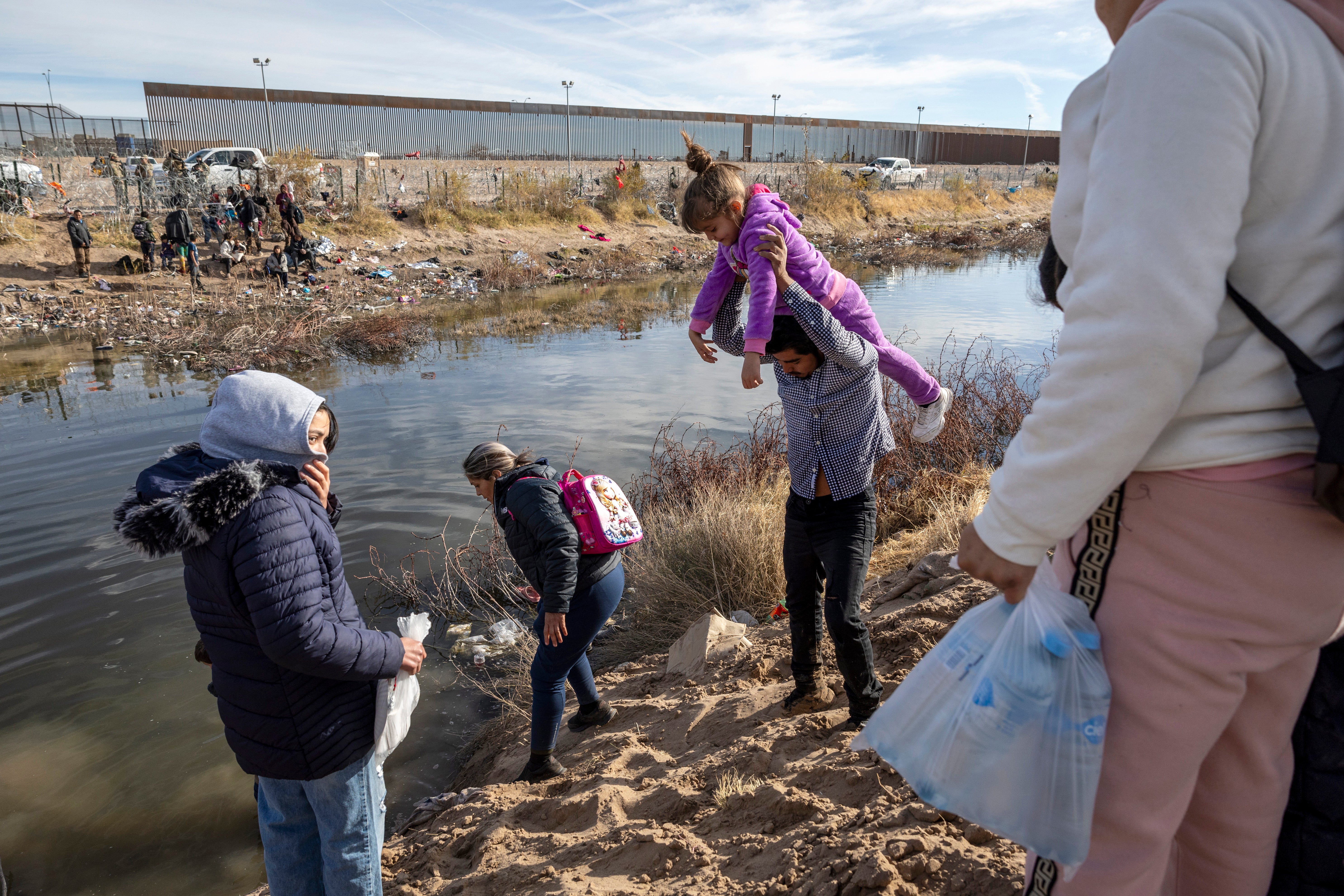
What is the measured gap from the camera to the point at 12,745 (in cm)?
460

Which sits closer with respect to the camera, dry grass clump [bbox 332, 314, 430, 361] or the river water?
the river water

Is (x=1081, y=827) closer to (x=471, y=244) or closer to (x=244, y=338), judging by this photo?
(x=244, y=338)

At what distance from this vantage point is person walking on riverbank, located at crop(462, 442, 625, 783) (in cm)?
328

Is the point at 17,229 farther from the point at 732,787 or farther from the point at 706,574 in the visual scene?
the point at 732,787

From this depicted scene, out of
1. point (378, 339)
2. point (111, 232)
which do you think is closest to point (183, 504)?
point (378, 339)

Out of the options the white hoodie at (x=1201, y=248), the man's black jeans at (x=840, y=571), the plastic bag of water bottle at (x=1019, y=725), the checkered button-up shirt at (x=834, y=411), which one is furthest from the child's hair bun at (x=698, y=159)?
the plastic bag of water bottle at (x=1019, y=725)

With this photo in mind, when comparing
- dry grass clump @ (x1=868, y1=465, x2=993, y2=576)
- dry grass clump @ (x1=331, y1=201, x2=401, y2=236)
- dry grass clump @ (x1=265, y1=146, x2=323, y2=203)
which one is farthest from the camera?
dry grass clump @ (x1=265, y1=146, x2=323, y2=203)

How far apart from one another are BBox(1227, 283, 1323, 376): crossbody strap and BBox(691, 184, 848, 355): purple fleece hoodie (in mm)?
2031

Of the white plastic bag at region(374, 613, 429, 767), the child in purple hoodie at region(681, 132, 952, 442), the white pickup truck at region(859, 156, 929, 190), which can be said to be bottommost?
the white plastic bag at region(374, 613, 429, 767)

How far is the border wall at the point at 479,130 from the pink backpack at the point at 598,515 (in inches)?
1530

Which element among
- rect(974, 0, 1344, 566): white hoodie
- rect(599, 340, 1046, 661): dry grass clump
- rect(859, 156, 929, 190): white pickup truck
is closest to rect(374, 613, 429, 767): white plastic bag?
rect(974, 0, 1344, 566): white hoodie

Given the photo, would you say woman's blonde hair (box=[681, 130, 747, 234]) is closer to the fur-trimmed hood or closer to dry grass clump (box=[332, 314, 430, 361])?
the fur-trimmed hood

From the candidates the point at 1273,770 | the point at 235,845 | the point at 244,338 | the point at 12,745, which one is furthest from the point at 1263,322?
the point at 244,338

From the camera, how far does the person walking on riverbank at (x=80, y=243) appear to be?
1856cm
